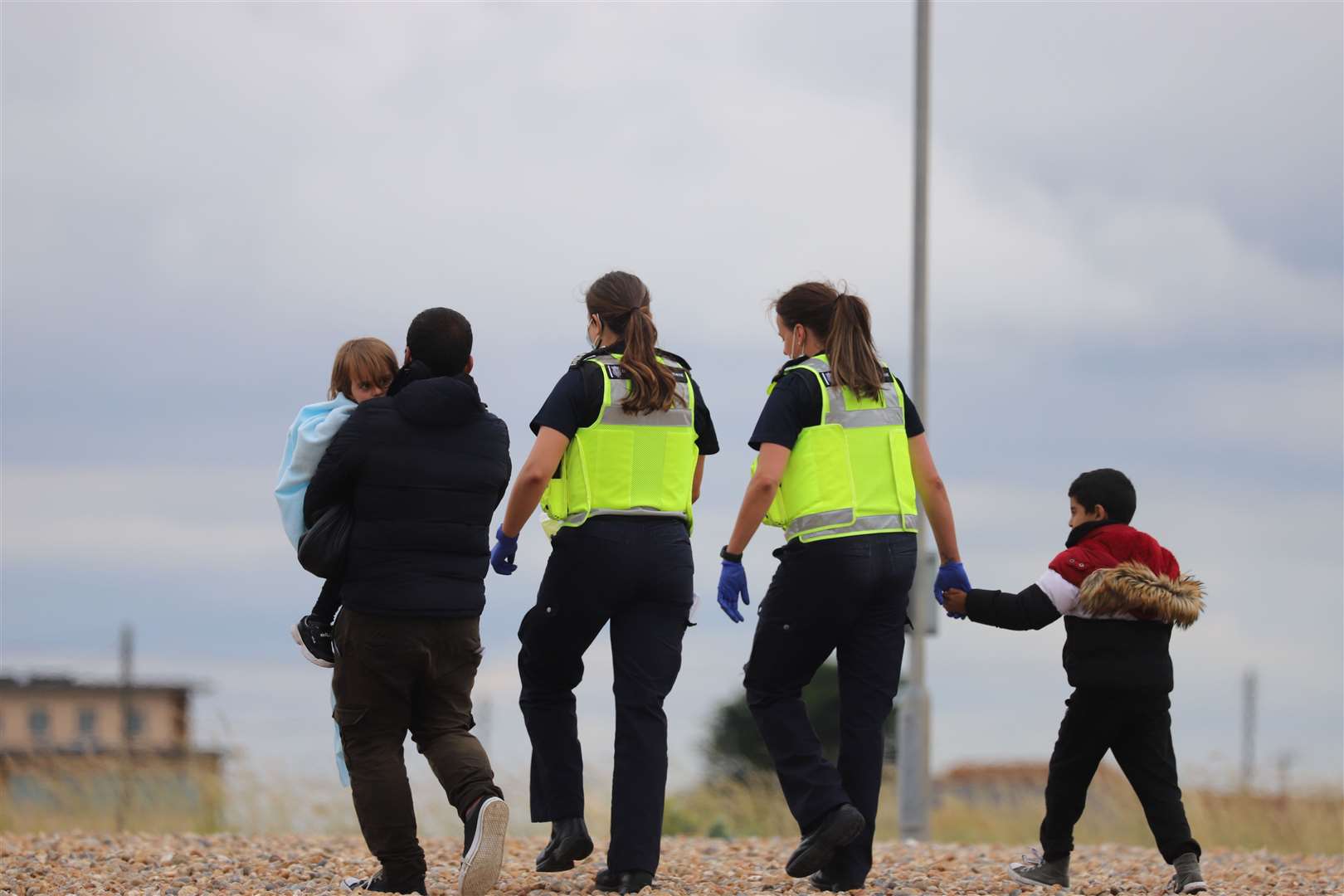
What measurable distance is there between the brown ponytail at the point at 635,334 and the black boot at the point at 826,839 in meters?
1.70

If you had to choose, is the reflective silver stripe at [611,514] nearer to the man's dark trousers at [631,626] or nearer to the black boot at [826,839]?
the man's dark trousers at [631,626]

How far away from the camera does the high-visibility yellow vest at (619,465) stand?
20.2 ft

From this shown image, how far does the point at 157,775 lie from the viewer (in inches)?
492

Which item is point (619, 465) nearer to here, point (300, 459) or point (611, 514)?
point (611, 514)

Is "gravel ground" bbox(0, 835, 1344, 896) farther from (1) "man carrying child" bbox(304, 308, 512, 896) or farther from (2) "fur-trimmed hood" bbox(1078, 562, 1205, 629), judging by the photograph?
(2) "fur-trimmed hood" bbox(1078, 562, 1205, 629)

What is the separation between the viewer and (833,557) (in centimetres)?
635

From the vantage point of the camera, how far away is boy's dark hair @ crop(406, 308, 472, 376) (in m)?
6.14

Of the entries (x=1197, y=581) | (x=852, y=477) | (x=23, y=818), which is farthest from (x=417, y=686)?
(x=23, y=818)

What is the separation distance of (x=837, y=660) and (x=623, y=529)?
102cm

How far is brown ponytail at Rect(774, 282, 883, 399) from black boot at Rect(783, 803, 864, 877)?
1.62 metres

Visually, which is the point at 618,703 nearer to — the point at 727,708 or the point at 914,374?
the point at 914,374

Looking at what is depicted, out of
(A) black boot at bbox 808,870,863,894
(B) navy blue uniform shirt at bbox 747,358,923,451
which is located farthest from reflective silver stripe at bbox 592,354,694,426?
(A) black boot at bbox 808,870,863,894

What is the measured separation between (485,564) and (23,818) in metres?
6.95

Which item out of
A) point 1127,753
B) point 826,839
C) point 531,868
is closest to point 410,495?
point 826,839
